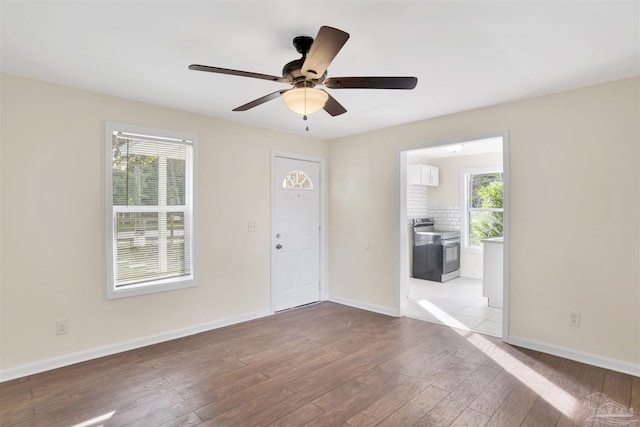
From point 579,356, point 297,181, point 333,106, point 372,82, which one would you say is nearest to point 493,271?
point 579,356

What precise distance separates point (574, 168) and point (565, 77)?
0.81 m

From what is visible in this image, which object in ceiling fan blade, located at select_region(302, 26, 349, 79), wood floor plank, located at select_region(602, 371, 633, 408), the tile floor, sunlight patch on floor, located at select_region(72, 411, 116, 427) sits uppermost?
ceiling fan blade, located at select_region(302, 26, 349, 79)

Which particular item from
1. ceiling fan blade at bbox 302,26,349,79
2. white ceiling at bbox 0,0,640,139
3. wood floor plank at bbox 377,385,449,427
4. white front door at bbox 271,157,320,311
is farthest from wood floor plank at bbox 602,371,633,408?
white front door at bbox 271,157,320,311

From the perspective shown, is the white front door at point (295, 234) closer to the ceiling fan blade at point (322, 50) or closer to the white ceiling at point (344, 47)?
the white ceiling at point (344, 47)

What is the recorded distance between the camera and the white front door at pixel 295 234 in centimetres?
456

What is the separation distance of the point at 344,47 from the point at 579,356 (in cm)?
331

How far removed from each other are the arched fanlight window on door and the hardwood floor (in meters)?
2.06

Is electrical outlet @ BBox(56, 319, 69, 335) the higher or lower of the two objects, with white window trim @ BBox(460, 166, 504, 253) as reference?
lower

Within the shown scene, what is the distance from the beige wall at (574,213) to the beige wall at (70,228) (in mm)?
3015

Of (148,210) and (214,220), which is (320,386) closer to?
(214,220)

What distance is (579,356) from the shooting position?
3.01 meters

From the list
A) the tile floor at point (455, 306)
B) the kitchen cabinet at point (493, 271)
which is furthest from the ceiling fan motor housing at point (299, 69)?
the kitchen cabinet at point (493, 271)

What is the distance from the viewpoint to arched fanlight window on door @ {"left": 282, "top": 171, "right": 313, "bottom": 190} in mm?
4695

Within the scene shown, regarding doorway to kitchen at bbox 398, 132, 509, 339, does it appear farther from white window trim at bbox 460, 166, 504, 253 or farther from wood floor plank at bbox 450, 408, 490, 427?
wood floor plank at bbox 450, 408, 490, 427
